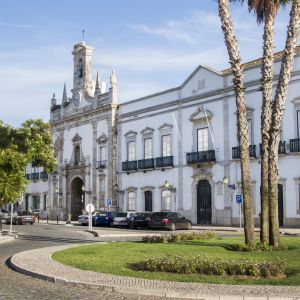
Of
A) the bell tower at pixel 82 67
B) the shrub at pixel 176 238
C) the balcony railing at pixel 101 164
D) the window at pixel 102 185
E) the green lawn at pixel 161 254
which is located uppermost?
the bell tower at pixel 82 67

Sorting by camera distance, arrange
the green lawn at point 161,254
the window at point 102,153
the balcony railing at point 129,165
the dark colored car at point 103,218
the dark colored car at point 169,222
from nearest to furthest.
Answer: the green lawn at point 161,254
the dark colored car at point 169,222
the dark colored car at point 103,218
the balcony railing at point 129,165
the window at point 102,153

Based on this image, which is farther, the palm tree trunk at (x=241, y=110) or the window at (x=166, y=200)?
the window at (x=166, y=200)

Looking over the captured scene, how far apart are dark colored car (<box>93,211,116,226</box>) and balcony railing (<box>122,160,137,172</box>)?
464 cm

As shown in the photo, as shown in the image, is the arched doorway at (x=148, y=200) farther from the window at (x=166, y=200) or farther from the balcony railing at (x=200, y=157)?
the balcony railing at (x=200, y=157)

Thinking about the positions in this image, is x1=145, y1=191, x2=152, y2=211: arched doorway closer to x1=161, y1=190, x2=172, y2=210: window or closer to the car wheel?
x1=161, y1=190, x2=172, y2=210: window

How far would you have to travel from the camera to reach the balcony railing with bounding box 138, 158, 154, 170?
4228 centimetres

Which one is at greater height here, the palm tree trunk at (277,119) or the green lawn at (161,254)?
the palm tree trunk at (277,119)

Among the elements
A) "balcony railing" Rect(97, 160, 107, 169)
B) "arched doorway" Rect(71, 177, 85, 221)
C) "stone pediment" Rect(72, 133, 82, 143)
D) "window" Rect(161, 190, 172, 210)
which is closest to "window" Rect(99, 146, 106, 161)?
"balcony railing" Rect(97, 160, 107, 169)

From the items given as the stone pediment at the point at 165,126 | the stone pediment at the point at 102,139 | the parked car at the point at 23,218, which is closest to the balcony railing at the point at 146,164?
the stone pediment at the point at 165,126

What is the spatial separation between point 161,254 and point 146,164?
28.2 m

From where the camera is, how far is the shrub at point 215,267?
10.8 metres

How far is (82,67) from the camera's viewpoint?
52562mm

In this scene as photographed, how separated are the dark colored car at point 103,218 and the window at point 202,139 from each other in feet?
26.6

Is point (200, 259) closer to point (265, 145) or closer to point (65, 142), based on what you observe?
point (265, 145)
